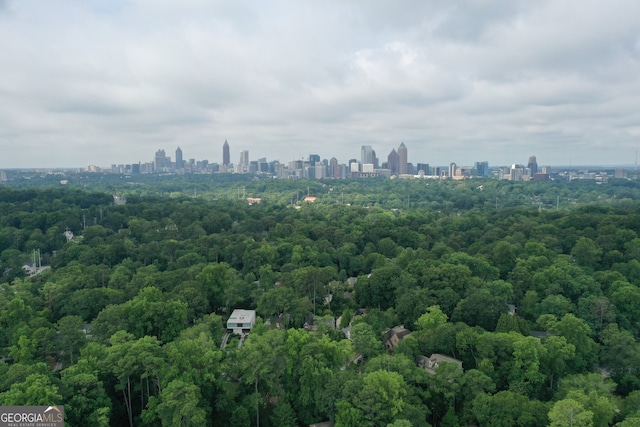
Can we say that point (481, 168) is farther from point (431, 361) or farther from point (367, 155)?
point (431, 361)

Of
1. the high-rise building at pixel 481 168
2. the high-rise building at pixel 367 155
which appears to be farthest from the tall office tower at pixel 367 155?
the high-rise building at pixel 481 168

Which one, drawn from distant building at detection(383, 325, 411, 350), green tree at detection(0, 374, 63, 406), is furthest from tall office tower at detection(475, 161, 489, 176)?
green tree at detection(0, 374, 63, 406)

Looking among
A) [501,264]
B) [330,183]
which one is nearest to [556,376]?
[501,264]

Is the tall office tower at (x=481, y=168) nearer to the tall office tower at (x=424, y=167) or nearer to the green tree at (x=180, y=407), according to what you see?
the tall office tower at (x=424, y=167)

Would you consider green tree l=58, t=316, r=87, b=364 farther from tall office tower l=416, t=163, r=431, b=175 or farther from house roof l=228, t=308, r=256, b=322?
tall office tower l=416, t=163, r=431, b=175

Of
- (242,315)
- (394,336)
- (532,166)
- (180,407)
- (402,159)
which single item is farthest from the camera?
(402,159)

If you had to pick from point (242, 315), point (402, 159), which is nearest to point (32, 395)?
point (242, 315)
